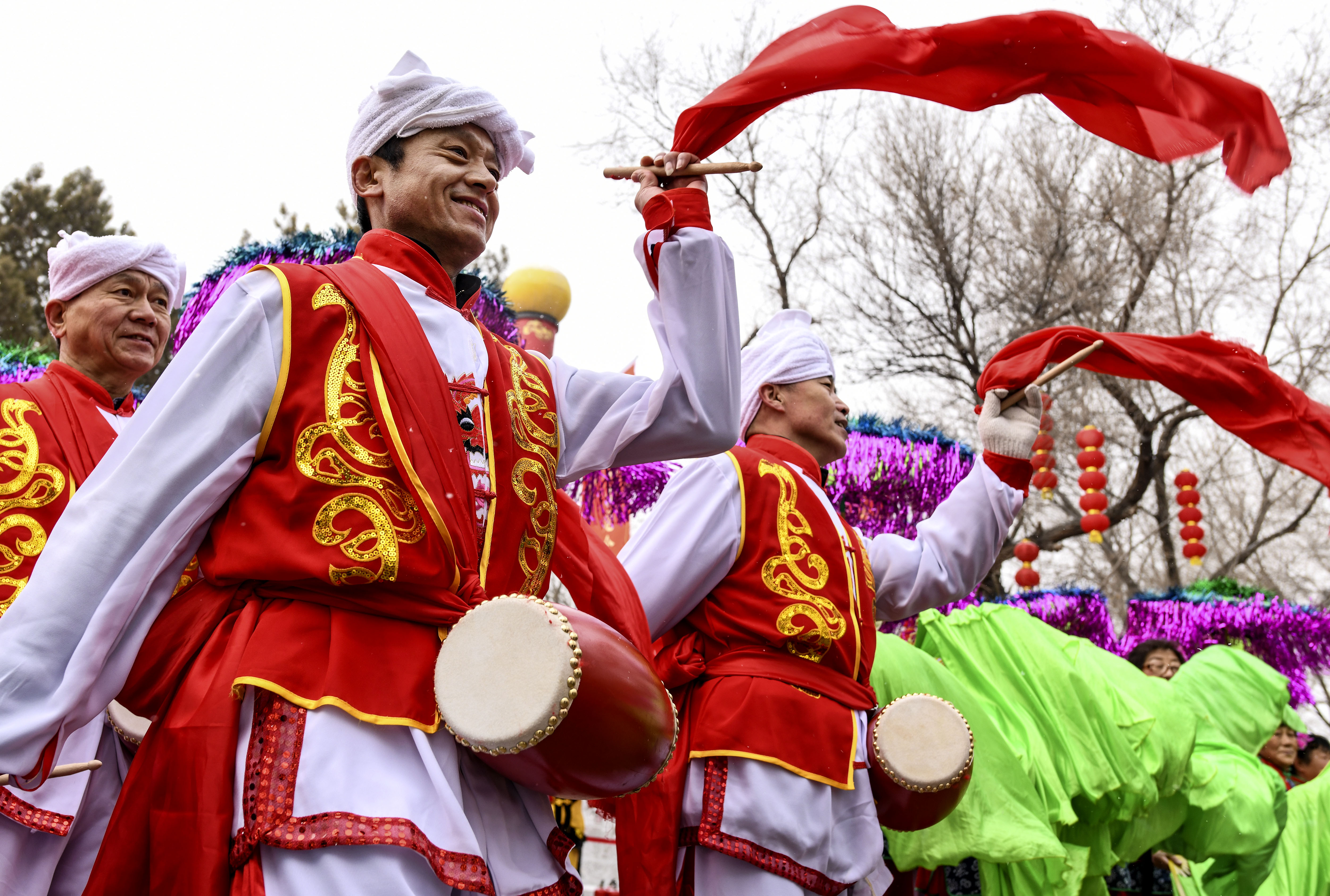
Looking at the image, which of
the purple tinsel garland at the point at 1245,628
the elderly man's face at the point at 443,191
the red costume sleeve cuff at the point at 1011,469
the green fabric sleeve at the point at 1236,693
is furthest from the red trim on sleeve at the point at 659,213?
the purple tinsel garland at the point at 1245,628

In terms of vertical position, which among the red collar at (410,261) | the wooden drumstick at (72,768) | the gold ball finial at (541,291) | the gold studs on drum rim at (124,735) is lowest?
the gold studs on drum rim at (124,735)

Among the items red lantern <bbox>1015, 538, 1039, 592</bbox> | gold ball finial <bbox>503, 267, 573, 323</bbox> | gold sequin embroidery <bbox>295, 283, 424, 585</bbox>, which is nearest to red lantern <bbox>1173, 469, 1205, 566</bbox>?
red lantern <bbox>1015, 538, 1039, 592</bbox>

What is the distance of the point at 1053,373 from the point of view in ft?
12.6

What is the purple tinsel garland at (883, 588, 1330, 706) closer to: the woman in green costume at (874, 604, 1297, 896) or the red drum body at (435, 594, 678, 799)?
the woman in green costume at (874, 604, 1297, 896)

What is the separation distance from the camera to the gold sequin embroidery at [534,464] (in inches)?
81.7

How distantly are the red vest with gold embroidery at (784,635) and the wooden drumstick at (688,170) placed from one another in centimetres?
127

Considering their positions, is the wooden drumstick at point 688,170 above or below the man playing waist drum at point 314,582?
above

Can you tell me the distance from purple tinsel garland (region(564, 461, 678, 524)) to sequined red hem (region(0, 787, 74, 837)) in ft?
16.4

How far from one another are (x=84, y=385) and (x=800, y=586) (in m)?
1.86

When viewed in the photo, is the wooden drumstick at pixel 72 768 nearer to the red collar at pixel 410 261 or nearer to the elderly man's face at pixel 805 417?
the red collar at pixel 410 261

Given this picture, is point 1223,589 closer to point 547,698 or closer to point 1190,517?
point 1190,517

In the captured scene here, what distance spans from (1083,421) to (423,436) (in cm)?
1560

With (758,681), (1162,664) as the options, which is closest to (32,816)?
(758,681)

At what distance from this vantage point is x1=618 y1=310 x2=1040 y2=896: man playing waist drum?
300 cm
